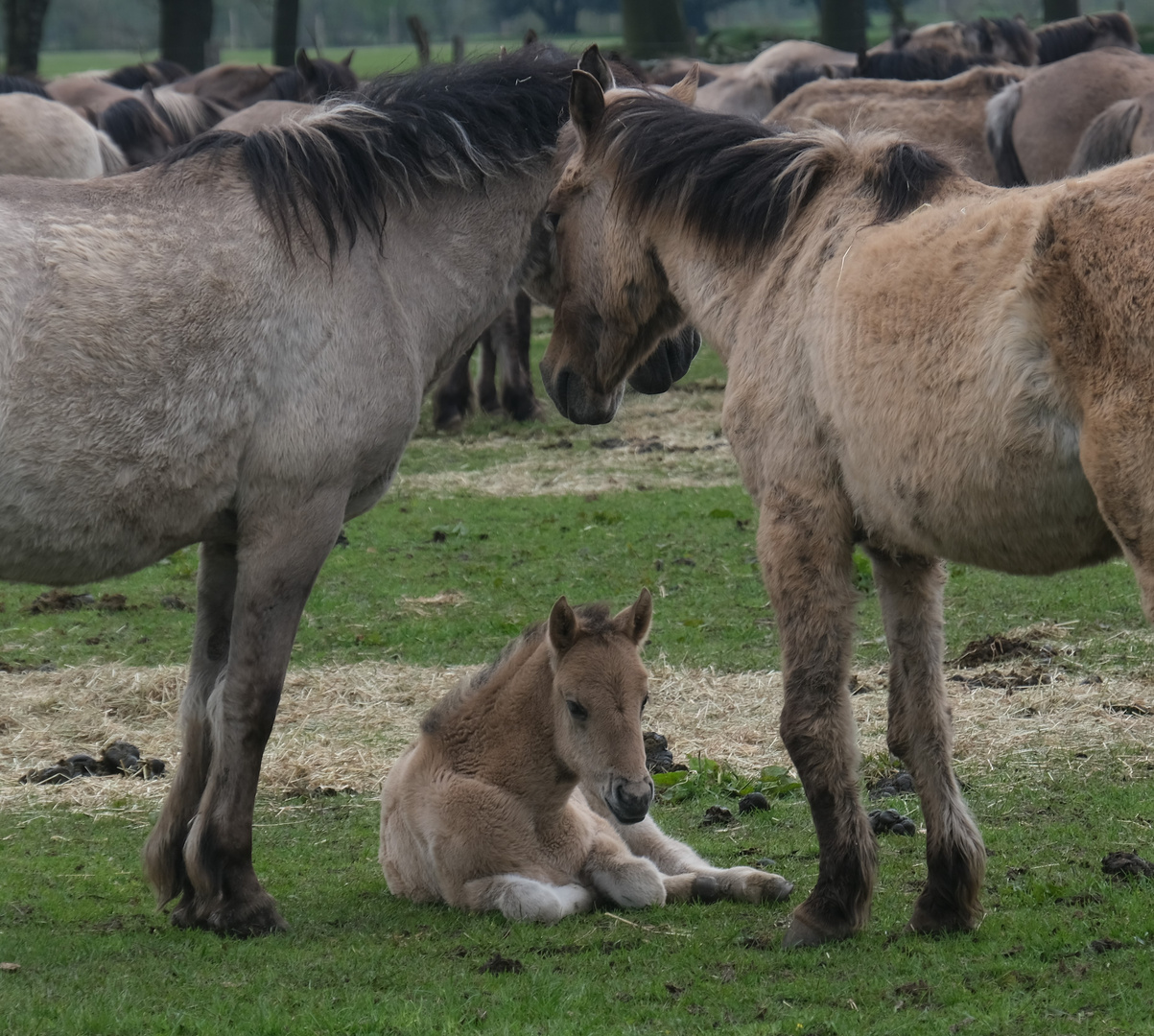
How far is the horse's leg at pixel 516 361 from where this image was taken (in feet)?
46.7

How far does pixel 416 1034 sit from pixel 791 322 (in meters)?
2.19

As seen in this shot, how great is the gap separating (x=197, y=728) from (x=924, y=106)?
1406 centimetres

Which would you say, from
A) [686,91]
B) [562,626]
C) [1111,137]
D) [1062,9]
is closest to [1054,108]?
[1111,137]

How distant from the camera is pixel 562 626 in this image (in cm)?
501

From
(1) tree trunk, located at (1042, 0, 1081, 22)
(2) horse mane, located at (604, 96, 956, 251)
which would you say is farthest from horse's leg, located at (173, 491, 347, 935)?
(1) tree trunk, located at (1042, 0, 1081, 22)

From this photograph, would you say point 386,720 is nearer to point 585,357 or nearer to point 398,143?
point 585,357

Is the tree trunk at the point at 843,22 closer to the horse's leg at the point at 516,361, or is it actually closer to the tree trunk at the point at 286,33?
the tree trunk at the point at 286,33

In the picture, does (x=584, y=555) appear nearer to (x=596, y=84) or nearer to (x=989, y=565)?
(x=596, y=84)

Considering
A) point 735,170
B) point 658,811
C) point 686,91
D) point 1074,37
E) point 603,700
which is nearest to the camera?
point 735,170

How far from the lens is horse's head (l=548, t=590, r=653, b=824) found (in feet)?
15.7

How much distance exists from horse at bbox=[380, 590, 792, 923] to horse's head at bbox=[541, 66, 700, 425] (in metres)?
0.79

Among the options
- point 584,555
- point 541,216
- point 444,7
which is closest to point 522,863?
point 541,216

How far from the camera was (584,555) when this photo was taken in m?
9.84

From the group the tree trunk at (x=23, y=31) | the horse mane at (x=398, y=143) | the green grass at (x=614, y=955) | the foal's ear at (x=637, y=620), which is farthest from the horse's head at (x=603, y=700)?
the tree trunk at (x=23, y=31)
